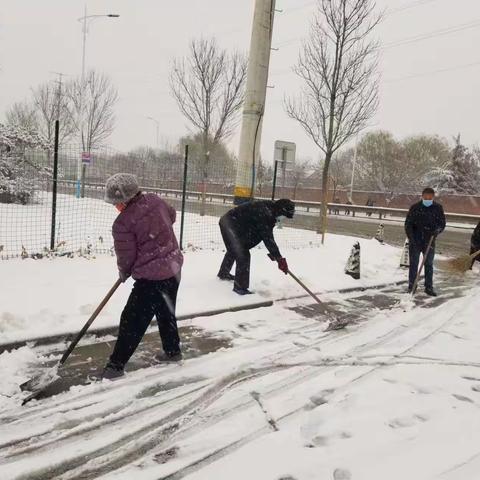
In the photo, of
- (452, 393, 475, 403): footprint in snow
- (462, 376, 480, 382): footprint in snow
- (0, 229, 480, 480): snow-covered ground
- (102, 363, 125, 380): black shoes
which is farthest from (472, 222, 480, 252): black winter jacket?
(102, 363, 125, 380): black shoes

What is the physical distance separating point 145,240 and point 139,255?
147 millimetres

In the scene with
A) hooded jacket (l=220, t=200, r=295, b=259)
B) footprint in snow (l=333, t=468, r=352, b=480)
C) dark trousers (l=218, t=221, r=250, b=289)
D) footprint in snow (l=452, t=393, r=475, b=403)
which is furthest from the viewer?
dark trousers (l=218, t=221, r=250, b=289)

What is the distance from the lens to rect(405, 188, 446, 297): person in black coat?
774 centimetres

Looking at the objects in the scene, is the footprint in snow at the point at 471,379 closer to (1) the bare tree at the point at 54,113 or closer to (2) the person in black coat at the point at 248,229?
(2) the person in black coat at the point at 248,229

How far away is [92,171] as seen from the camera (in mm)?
12883

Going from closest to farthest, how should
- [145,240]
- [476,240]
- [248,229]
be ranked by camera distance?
[145,240], [248,229], [476,240]

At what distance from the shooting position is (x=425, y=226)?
7750 mm

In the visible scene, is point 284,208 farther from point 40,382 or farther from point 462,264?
point 462,264

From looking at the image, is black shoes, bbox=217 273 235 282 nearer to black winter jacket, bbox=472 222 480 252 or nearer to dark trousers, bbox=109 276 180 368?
dark trousers, bbox=109 276 180 368

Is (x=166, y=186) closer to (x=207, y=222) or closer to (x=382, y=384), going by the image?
(x=207, y=222)

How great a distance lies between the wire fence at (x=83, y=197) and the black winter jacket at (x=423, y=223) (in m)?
4.23

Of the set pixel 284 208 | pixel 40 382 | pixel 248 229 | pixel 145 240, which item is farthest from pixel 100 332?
pixel 284 208

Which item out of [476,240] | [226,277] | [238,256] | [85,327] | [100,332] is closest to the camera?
[85,327]

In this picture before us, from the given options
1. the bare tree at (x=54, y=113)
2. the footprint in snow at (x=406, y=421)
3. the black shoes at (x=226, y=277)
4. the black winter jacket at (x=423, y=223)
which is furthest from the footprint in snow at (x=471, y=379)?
the bare tree at (x=54, y=113)
